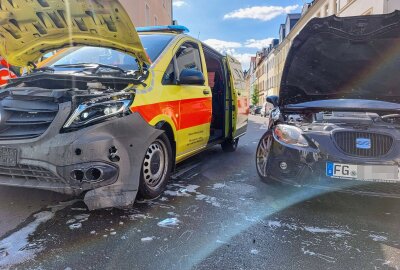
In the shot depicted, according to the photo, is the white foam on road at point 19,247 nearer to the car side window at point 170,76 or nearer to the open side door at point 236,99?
the car side window at point 170,76

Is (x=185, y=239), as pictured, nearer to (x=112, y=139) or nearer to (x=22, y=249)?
(x=112, y=139)

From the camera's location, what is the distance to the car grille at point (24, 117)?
2846 millimetres

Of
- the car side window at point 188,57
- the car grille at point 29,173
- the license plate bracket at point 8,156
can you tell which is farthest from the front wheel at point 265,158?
the license plate bracket at point 8,156

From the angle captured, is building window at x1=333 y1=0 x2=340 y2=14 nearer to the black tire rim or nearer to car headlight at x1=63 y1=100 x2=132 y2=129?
the black tire rim

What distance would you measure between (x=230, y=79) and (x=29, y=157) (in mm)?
4580

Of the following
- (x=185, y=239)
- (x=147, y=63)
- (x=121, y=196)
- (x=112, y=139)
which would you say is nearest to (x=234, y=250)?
(x=185, y=239)

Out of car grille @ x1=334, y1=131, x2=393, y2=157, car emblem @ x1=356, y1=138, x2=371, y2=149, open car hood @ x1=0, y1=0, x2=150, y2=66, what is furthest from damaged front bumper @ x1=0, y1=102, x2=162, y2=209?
car emblem @ x1=356, y1=138, x2=371, y2=149

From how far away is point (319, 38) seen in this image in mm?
4461

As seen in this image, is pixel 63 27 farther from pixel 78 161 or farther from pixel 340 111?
pixel 340 111

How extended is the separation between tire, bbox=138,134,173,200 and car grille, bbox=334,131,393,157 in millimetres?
1796

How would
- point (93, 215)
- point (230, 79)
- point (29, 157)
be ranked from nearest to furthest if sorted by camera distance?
1. point (29, 157)
2. point (93, 215)
3. point (230, 79)

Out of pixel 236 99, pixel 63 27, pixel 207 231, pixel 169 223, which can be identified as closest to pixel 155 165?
pixel 169 223

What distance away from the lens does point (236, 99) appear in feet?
22.1

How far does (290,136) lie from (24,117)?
8.48 ft
